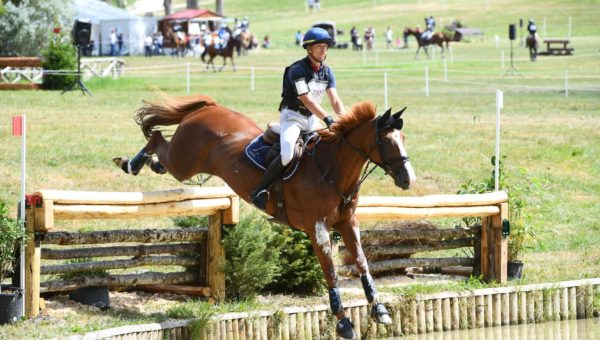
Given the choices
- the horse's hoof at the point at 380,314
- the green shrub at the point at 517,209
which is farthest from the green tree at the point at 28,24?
the horse's hoof at the point at 380,314

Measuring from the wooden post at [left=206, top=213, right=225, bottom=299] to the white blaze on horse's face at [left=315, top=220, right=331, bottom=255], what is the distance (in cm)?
132

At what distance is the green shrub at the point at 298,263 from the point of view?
1131 cm

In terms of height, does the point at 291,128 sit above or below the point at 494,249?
above

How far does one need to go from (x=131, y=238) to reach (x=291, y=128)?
179 centimetres

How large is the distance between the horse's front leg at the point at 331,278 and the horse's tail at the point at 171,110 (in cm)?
224

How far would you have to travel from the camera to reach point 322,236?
9.96 m

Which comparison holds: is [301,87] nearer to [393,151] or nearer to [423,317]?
[393,151]

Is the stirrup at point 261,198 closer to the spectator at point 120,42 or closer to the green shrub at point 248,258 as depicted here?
the green shrub at point 248,258

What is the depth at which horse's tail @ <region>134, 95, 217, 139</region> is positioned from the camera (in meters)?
11.5

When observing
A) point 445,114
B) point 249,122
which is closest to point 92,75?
point 445,114

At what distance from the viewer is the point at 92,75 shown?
119ft

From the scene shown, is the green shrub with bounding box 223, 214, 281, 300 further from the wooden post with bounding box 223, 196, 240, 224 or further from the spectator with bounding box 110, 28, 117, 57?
the spectator with bounding box 110, 28, 117, 57

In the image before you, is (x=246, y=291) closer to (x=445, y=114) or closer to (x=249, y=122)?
(x=249, y=122)

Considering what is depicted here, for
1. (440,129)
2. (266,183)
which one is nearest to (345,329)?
(266,183)
